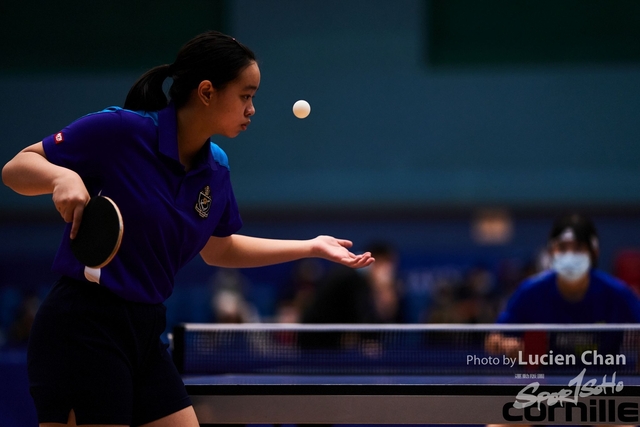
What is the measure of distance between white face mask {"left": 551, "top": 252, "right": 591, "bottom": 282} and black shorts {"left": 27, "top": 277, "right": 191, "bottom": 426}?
232 cm

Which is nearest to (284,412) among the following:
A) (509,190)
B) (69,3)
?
(509,190)

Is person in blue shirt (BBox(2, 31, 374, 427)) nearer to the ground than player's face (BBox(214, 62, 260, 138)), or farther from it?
nearer to the ground

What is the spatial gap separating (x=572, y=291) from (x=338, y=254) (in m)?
1.84

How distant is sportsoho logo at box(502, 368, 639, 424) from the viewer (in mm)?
2377

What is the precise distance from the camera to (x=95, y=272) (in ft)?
6.37

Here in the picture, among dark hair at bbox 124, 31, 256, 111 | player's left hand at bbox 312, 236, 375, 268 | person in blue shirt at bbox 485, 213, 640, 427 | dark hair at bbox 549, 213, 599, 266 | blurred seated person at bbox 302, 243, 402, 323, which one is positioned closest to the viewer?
Result: dark hair at bbox 124, 31, 256, 111

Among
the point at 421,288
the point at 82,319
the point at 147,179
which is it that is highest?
the point at 147,179

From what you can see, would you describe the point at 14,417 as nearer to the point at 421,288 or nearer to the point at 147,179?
the point at 147,179

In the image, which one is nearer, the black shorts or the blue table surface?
the black shorts

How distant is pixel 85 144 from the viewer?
1.98 meters

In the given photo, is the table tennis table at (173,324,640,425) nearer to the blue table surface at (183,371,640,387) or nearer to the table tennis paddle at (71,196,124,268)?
the blue table surface at (183,371,640,387)

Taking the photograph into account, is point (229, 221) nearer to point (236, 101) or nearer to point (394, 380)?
point (236, 101)

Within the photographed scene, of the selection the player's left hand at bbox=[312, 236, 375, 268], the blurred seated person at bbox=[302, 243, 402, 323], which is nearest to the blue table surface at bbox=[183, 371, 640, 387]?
the player's left hand at bbox=[312, 236, 375, 268]

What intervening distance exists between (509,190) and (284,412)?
7.88m
